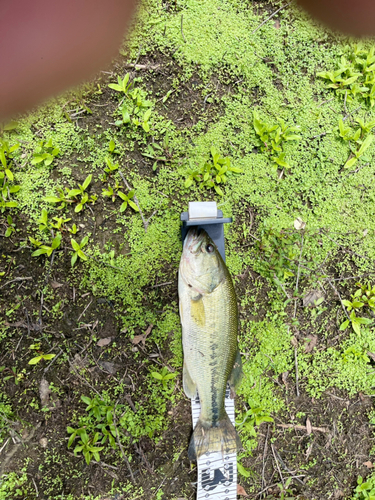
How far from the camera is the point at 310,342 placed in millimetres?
→ 3205

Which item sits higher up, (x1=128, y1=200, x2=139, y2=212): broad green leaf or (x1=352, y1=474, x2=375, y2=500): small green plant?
(x1=128, y1=200, x2=139, y2=212): broad green leaf

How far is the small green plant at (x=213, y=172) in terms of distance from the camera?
3035 mm

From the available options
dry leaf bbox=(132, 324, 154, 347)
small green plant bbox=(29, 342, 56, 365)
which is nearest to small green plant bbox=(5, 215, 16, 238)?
small green plant bbox=(29, 342, 56, 365)

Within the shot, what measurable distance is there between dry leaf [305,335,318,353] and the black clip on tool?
59.5 inches

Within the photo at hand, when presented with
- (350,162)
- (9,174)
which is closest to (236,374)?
(350,162)

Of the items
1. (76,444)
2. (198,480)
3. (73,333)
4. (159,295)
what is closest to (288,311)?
(159,295)

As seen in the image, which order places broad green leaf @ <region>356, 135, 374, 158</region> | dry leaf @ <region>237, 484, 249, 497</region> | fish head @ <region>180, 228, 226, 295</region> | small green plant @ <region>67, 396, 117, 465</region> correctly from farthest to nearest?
broad green leaf @ <region>356, 135, 374, 158</region> < dry leaf @ <region>237, 484, 249, 497</region> < small green plant @ <region>67, 396, 117, 465</region> < fish head @ <region>180, 228, 226, 295</region>

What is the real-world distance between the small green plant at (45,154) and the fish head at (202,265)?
1.72 meters

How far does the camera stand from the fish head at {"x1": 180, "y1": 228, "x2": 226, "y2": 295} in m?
2.52

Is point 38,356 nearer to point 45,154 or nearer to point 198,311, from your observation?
point 198,311

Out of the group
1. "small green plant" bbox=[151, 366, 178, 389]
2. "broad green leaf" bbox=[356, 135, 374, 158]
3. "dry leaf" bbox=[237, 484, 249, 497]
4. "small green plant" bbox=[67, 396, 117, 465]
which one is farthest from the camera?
"broad green leaf" bbox=[356, 135, 374, 158]

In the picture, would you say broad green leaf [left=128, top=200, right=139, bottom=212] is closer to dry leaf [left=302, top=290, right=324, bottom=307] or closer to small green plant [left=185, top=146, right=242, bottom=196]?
small green plant [left=185, top=146, right=242, bottom=196]

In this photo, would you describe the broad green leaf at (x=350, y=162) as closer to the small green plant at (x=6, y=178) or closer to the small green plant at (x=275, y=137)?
the small green plant at (x=275, y=137)

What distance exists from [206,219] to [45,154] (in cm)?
181
